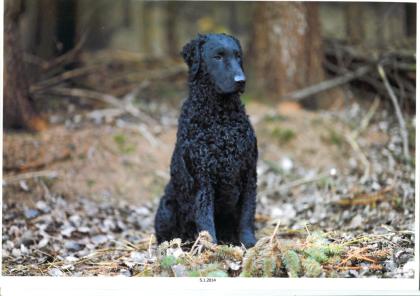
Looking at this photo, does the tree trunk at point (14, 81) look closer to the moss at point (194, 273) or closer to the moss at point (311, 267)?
the moss at point (194, 273)

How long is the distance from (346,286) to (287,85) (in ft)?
10.2

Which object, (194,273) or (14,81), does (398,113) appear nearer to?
(194,273)

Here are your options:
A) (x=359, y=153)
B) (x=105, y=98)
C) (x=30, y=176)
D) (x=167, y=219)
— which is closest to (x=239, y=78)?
(x=167, y=219)

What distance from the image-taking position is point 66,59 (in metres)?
6.50

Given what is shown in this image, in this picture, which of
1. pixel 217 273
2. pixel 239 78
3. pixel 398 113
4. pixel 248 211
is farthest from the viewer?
pixel 398 113

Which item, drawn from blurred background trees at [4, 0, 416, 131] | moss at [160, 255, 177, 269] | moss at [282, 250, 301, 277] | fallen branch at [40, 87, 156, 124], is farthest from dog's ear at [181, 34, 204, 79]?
fallen branch at [40, 87, 156, 124]

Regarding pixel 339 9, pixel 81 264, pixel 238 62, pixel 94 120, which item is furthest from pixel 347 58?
pixel 81 264

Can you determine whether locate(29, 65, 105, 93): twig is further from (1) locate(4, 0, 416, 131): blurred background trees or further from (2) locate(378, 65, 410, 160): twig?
(2) locate(378, 65, 410, 160): twig

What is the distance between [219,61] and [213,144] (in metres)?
0.53

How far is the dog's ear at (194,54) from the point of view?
3.76m

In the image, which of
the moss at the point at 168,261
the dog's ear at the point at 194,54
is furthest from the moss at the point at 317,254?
the dog's ear at the point at 194,54

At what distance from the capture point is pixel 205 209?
382cm

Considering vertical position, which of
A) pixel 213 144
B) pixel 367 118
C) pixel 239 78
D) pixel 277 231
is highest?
pixel 239 78

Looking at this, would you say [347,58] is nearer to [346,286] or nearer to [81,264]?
[346,286]
